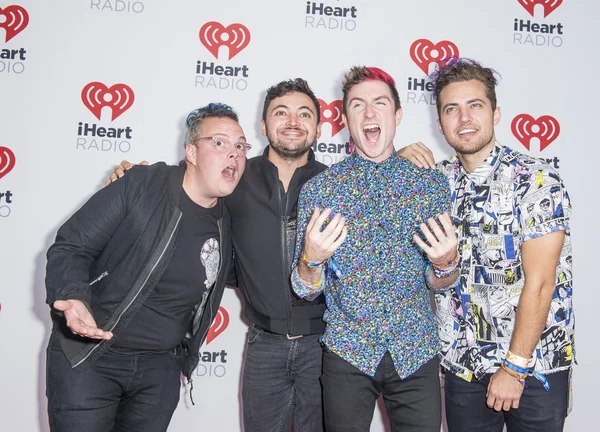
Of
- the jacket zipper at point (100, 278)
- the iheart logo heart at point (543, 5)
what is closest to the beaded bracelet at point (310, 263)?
the jacket zipper at point (100, 278)

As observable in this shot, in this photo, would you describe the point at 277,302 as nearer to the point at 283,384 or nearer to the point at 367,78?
the point at 283,384

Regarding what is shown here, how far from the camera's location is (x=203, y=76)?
123 inches

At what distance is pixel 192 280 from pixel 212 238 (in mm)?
227

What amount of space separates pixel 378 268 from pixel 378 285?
6 cm

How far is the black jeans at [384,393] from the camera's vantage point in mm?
1762

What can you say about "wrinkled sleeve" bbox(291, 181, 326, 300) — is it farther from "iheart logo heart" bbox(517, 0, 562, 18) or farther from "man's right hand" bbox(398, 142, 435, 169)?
"iheart logo heart" bbox(517, 0, 562, 18)

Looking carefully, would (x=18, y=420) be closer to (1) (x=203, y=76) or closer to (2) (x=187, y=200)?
(2) (x=187, y=200)

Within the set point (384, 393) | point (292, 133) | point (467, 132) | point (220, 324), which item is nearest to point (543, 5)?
point (467, 132)

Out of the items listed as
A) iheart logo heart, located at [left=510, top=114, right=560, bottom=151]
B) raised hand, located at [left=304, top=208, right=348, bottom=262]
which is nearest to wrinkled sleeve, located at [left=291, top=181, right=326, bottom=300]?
raised hand, located at [left=304, top=208, right=348, bottom=262]

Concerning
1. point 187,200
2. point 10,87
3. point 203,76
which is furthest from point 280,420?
point 10,87

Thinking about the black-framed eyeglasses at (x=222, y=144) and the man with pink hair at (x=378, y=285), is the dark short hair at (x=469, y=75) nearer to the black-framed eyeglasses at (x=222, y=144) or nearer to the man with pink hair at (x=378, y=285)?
the man with pink hair at (x=378, y=285)

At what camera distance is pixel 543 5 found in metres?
3.30

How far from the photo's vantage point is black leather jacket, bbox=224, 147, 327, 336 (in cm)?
228

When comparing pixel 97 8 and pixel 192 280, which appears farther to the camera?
pixel 97 8
